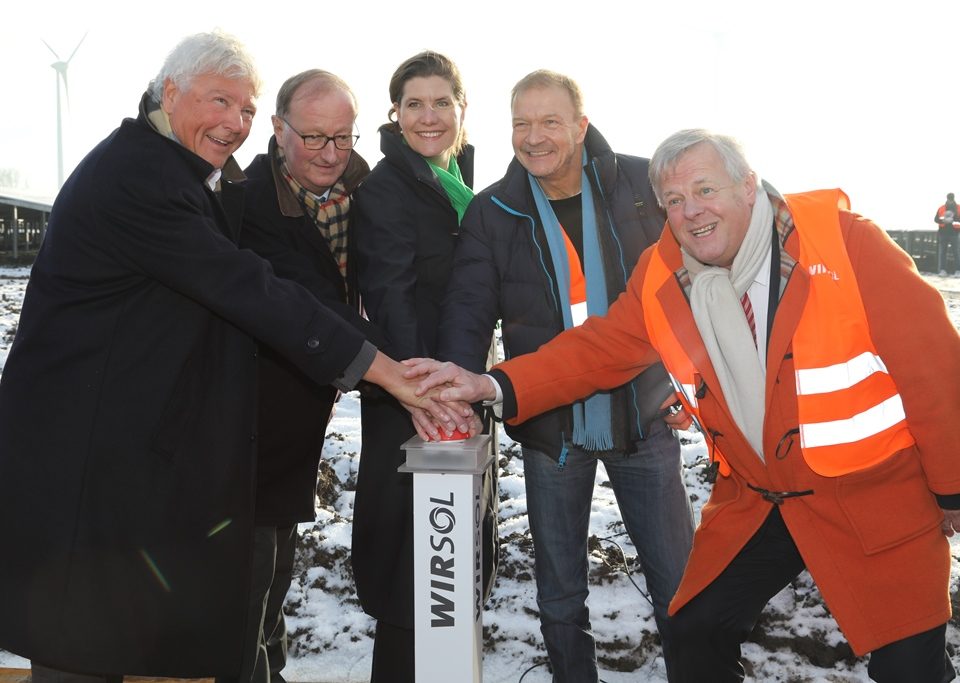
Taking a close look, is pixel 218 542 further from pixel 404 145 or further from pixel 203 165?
pixel 404 145

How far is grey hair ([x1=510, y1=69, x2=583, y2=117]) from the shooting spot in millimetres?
2598

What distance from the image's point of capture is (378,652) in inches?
101

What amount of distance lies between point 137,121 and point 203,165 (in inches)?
7.0

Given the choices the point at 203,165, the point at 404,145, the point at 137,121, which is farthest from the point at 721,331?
the point at 137,121

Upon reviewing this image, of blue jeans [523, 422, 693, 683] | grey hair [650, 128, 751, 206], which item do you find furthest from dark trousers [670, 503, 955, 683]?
grey hair [650, 128, 751, 206]

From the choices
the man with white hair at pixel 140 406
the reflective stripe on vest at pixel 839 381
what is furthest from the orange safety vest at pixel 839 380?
the man with white hair at pixel 140 406

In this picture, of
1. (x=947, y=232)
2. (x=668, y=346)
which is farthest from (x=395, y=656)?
(x=947, y=232)

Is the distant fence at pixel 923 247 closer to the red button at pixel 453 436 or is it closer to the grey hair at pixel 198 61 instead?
the red button at pixel 453 436

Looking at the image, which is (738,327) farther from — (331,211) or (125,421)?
(125,421)

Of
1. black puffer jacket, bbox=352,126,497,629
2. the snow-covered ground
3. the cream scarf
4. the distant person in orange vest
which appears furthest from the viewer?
the distant person in orange vest

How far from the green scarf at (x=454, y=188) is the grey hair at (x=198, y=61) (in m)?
0.69

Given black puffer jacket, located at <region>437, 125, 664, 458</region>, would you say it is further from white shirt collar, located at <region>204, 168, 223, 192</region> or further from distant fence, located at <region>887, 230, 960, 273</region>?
distant fence, located at <region>887, 230, 960, 273</region>

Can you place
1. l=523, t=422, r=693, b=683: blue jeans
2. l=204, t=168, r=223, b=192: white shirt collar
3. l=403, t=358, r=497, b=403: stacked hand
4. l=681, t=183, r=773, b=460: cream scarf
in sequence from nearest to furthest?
l=681, t=183, r=773, b=460: cream scarf
l=204, t=168, r=223, b=192: white shirt collar
l=403, t=358, r=497, b=403: stacked hand
l=523, t=422, r=693, b=683: blue jeans

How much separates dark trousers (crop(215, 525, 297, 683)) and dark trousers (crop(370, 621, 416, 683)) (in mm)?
371
